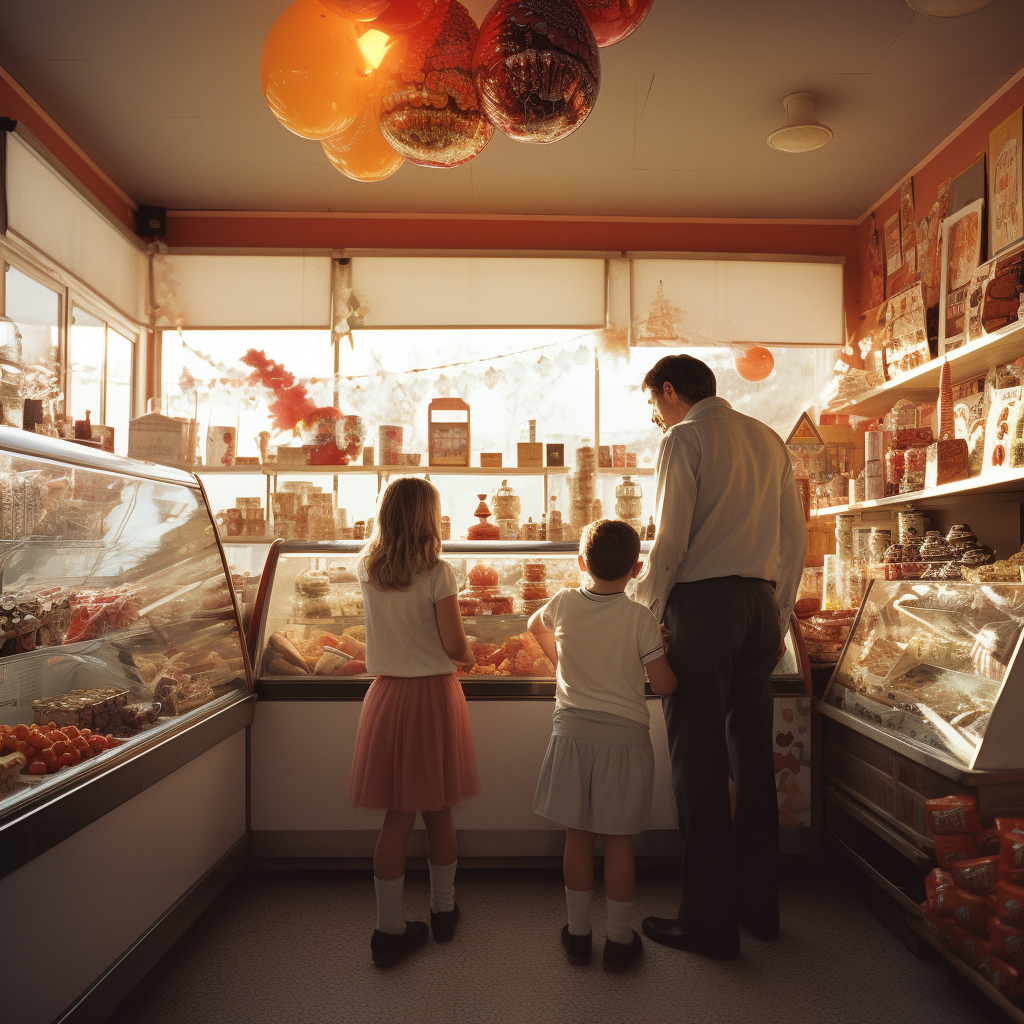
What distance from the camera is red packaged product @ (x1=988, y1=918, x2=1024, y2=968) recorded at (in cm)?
195

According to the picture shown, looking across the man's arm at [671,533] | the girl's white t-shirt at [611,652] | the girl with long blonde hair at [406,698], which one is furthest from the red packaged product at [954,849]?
the girl with long blonde hair at [406,698]

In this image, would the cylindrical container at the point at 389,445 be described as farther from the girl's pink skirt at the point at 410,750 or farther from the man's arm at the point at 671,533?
the man's arm at the point at 671,533

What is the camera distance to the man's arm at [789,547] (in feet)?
8.81

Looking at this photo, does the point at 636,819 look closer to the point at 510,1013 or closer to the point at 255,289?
the point at 510,1013

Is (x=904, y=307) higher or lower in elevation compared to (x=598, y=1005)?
higher

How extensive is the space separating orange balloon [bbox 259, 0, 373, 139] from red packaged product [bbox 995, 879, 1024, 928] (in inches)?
122

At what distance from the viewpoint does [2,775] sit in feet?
5.76

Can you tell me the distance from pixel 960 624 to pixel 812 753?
803 mm

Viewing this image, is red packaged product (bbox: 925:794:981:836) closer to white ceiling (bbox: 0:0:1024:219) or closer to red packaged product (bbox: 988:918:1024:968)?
red packaged product (bbox: 988:918:1024:968)

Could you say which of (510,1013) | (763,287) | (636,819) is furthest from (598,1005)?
(763,287)

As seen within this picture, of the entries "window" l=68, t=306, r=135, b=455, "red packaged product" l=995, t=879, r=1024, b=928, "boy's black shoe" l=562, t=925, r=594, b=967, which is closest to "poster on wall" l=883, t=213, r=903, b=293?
"red packaged product" l=995, t=879, r=1024, b=928

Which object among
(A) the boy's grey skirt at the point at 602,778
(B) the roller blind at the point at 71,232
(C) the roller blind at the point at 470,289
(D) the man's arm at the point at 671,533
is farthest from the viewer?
(C) the roller blind at the point at 470,289

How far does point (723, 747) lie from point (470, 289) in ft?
13.5

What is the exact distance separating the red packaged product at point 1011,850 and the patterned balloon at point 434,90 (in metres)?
2.55
